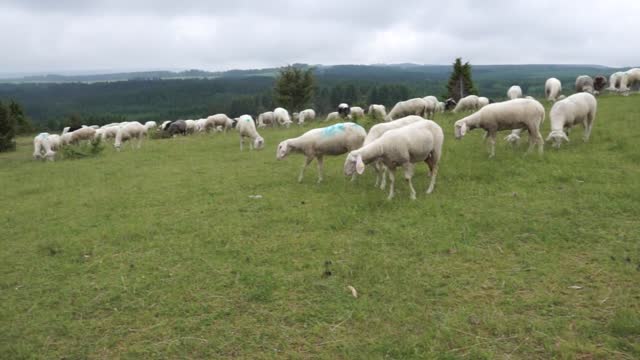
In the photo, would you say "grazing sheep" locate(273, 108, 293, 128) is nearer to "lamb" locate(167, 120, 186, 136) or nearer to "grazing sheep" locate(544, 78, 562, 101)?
"lamb" locate(167, 120, 186, 136)

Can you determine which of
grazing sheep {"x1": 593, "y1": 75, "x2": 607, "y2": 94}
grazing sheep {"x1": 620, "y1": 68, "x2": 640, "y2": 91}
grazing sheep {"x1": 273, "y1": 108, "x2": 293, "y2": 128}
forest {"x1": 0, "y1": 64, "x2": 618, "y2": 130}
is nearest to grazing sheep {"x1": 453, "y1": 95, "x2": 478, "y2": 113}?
grazing sheep {"x1": 620, "y1": 68, "x2": 640, "y2": 91}

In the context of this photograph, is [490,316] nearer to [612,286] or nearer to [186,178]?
[612,286]

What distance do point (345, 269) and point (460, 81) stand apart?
46263mm

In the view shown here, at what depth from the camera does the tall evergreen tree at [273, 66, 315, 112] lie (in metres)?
45.1

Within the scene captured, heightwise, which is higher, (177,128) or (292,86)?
(292,86)

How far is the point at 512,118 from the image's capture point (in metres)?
13.1

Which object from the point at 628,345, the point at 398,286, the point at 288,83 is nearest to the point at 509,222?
the point at 398,286

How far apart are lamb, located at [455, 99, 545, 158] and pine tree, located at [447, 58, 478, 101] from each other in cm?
3694

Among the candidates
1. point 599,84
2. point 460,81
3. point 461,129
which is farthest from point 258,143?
point 460,81

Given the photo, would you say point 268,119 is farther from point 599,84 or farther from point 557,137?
point 557,137

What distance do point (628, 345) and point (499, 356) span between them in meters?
1.38

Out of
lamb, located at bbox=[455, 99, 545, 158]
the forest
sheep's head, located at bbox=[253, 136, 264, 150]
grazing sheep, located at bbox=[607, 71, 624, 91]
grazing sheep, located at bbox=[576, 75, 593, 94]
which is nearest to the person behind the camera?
lamb, located at bbox=[455, 99, 545, 158]

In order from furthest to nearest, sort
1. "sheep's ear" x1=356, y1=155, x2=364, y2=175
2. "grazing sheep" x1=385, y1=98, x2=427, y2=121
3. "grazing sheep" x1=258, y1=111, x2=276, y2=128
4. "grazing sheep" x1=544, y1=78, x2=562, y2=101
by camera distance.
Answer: "grazing sheep" x1=258, y1=111, x2=276, y2=128
"grazing sheep" x1=544, y1=78, x2=562, y2=101
"grazing sheep" x1=385, y1=98, x2=427, y2=121
"sheep's ear" x1=356, y1=155, x2=364, y2=175

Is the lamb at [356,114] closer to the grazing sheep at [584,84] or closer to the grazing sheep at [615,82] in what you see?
the grazing sheep at [584,84]
